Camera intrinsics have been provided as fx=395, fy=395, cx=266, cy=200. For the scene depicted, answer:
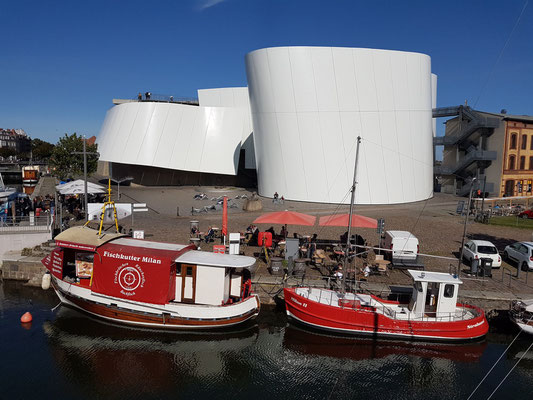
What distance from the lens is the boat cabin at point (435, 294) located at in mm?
13571

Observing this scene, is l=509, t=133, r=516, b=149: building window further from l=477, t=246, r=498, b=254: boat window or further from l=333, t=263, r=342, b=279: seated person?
l=333, t=263, r=342, b=279: seated person

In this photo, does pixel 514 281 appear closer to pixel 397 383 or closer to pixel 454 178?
pixel 397 383

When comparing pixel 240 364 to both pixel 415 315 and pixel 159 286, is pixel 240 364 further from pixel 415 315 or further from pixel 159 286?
pixel 415 315

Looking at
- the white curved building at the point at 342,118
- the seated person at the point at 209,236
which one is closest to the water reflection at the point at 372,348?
the seated person at the point at 209,236

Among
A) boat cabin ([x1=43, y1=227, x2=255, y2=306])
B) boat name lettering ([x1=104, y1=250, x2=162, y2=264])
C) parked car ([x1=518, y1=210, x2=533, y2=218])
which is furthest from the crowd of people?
parked car ([x1=518, y1=210, x2=533, y2=218])

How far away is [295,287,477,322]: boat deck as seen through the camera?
13.7 meters

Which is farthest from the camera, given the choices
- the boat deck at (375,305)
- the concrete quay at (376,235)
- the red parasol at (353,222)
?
the red parasol at (353,222)

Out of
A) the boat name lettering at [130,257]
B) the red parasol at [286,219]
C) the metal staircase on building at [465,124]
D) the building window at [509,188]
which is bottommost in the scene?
the boat name lettering at [130,257]

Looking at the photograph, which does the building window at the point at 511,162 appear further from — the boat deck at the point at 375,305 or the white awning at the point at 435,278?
the white awning at the point at 435,278

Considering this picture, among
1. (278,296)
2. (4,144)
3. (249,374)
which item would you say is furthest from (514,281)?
(4,144)

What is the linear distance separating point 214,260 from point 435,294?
7873 mm

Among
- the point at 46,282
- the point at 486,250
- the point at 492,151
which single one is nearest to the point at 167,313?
the point at 46,282

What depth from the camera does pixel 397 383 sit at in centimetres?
1147

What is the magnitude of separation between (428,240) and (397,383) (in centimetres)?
1279
